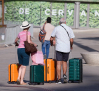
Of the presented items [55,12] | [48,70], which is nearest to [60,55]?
[48,70]

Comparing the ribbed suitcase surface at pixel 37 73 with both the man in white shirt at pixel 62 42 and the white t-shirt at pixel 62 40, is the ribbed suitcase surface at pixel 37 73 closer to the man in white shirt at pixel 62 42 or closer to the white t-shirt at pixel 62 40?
the man in white shirt at pixel 62 42

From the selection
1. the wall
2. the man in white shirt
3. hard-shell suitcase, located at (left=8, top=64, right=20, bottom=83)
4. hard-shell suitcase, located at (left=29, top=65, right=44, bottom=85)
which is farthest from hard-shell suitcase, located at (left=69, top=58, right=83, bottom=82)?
the wall

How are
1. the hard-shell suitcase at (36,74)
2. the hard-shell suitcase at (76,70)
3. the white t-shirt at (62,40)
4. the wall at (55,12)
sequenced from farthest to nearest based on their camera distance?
1. the wall at (55,12)
2. the hard-shell suitcase at (76,70)
3. the white t-shirt at (62,40)
4. the hard-shell suitcase at (36,74)

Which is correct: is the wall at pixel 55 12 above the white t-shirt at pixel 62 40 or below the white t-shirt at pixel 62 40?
above

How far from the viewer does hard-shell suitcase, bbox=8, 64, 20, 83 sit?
377 inches

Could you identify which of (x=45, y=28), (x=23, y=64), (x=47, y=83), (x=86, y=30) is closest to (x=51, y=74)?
(x=47, y=83)

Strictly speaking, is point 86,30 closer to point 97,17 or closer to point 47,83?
point 97,17

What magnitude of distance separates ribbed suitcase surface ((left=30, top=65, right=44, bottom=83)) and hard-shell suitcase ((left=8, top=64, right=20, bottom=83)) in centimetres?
60

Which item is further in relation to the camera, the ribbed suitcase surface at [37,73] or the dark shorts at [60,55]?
the dark shorts at [60,55]

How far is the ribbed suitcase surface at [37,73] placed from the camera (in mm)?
9219

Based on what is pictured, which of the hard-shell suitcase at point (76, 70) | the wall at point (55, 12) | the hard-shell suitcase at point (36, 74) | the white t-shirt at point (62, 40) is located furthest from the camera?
the wall at point (55, 12)

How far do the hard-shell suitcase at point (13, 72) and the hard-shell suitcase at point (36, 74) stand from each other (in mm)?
579

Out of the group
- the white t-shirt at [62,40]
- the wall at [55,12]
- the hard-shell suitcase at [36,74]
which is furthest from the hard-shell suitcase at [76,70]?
the wall at [55,12]

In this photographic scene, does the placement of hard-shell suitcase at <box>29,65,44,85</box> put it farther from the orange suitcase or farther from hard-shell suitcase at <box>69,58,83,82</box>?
hard-shell suitcase at <box>69,58,83,82</box>
